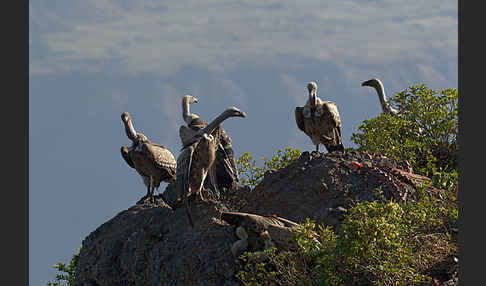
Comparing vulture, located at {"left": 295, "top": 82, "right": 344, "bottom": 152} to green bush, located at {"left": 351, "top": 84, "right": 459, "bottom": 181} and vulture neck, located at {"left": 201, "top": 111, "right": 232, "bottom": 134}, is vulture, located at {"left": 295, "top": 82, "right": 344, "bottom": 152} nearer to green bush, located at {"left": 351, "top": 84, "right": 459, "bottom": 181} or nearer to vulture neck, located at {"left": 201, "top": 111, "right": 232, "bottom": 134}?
green bush, located at {"left": 351, "top": 84, "right": 459, "bottom": 181}

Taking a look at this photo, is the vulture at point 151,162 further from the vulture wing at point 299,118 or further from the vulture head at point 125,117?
the vulture wing at point 299,118

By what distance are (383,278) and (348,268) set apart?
0.52 metres

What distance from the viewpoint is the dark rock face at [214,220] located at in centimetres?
1255

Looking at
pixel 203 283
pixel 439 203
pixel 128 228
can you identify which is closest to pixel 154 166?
pixel 128 228

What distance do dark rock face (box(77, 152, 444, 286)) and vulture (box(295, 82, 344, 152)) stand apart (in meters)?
2.60

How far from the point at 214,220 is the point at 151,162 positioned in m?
4.33

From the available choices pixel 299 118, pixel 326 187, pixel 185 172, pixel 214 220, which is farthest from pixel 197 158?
pixel 299 118

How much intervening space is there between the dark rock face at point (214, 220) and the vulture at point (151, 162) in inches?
64.8

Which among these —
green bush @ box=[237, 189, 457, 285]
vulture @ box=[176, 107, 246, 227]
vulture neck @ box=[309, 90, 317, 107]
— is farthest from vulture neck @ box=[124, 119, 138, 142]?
green bush @ box=[237, 189, 457, 285]

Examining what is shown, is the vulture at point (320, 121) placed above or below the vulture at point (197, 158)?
above

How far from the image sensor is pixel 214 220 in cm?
1288

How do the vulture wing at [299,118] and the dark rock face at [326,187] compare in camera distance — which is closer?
the dark rock face at [326,187]

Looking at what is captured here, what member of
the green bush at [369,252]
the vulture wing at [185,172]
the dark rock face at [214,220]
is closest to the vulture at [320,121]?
the dark rock face at [214,220]

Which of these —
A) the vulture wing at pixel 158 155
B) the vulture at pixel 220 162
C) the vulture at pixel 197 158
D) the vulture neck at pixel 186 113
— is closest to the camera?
the vulture at pixel 197 158
